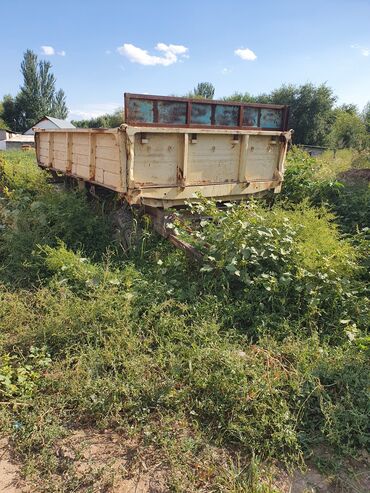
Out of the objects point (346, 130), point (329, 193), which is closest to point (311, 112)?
point (346, 130)

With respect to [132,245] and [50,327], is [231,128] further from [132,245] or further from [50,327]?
[50,327]

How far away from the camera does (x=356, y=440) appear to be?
238 centimetres

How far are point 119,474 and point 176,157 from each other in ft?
11.5

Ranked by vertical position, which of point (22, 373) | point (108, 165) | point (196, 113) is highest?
point (196, 113)

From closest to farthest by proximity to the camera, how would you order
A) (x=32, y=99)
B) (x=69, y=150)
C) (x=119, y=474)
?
(x=119, y=474) → (x=69, y=150) → (x=32, y=99)

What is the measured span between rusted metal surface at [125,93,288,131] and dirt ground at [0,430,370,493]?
336 cm

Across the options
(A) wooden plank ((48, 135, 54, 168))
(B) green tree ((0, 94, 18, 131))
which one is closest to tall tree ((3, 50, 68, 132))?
(B) green tree ((0, 94, 18, 131))

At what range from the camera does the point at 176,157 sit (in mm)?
4598

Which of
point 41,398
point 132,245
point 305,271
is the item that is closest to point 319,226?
point 305,271

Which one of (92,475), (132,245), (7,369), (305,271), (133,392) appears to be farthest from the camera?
(132,245)

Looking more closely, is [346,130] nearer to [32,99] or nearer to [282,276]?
[282,276]

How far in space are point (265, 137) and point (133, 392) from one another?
14.0 feet

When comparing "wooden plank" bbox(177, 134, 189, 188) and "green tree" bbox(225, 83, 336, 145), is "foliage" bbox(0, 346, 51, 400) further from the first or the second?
"green tree" bbox(225, 83, 336, 145)

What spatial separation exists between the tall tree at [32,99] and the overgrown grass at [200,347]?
55589mm
